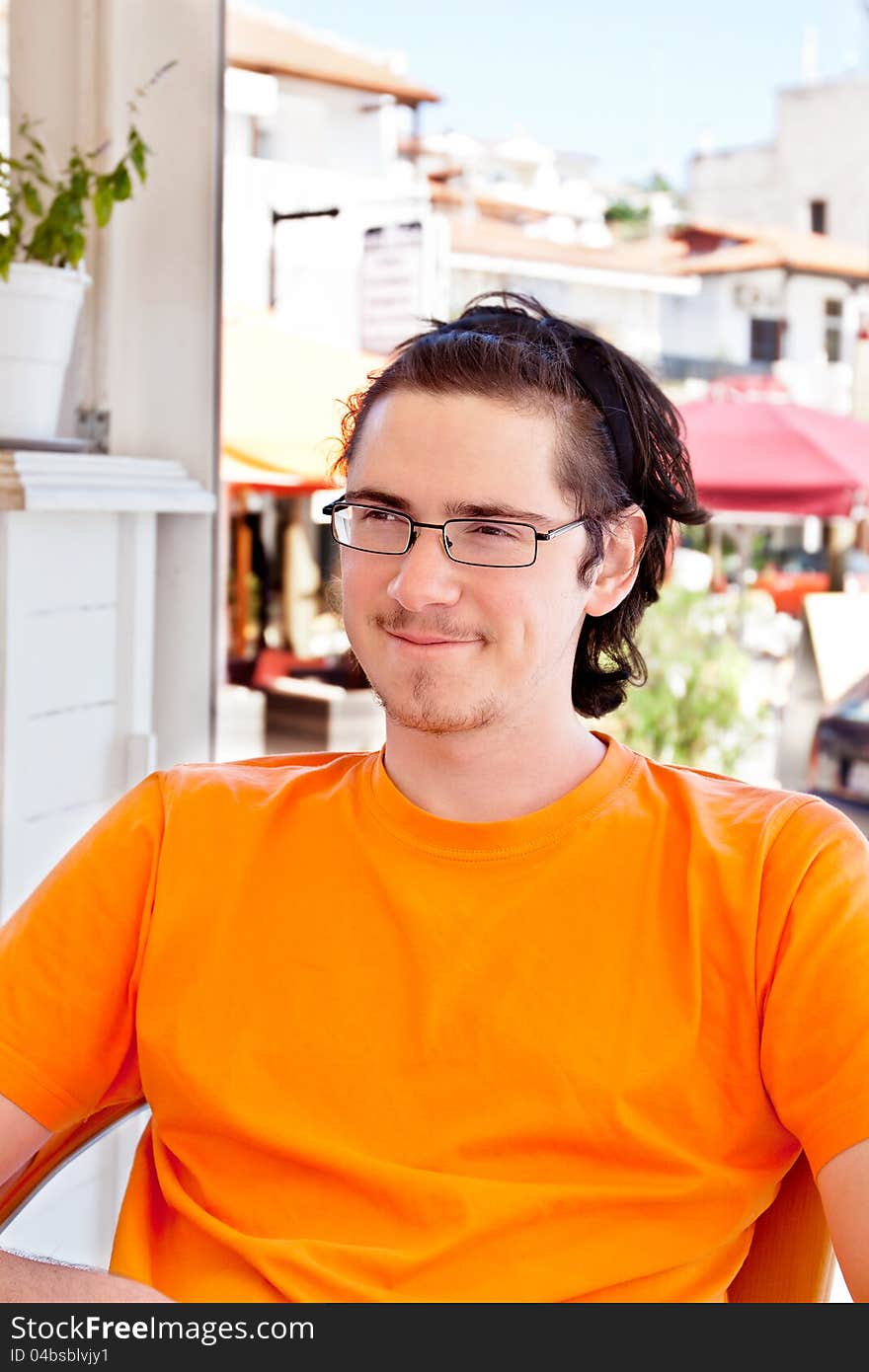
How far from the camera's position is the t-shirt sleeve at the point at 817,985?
94 cm

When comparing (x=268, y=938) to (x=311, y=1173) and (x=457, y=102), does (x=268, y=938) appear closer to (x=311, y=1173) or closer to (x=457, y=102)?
(x=311, y=1173)

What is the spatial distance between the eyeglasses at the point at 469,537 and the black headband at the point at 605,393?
108 mm

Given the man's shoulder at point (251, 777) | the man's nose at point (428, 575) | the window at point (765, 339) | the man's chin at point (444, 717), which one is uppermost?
the window at point (765, 339)

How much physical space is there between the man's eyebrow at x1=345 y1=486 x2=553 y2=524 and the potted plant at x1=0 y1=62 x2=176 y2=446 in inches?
29.6

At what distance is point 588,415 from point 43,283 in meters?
0.82

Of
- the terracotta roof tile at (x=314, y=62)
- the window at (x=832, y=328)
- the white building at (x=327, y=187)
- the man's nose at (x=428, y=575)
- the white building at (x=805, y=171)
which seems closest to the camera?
the man's nose at (x=428, y=575)

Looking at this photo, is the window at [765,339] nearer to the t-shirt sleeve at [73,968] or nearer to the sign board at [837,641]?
the sign board at [837,641]

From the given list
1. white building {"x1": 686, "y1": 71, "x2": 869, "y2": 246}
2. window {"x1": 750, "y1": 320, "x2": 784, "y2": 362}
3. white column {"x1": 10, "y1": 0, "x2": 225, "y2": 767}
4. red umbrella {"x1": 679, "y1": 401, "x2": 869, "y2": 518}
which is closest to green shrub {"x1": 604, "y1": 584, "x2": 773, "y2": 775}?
red umbrella {"x1": 679, "y1": 401, "x2": 869, "y2": 518}

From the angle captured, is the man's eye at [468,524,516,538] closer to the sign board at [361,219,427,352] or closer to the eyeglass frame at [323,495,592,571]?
the eyeglass frame at [323,495,592,571]

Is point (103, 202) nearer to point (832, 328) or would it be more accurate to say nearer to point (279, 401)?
point (279, 401)

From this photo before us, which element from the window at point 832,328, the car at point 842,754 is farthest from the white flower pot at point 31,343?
the window at point 832,328

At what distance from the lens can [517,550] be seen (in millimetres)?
1063

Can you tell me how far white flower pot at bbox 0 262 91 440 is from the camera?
5.52 feet

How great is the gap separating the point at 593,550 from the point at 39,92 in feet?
3.76
